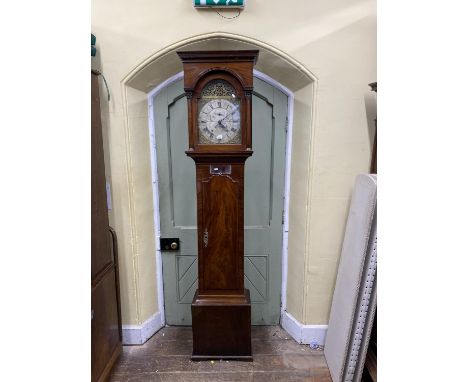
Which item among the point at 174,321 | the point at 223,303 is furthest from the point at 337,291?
the point at 174,321

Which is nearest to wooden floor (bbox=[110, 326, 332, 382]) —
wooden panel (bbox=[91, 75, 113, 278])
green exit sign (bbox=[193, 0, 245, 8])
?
wooden panel (bbox=[91, 75, 113, 278])

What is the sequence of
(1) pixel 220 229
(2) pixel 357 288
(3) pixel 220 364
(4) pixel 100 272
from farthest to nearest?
(3) pixel 220 364 < (1) pixel 220 229 < (4) pixel 100 272 < (2) pixel 357 288

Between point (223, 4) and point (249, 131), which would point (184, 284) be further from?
point (223, 4)

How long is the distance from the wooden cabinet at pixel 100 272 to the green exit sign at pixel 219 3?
68 cm

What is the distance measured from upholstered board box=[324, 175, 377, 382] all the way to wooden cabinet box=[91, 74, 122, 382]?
4.22 ft

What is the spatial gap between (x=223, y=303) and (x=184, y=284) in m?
0.48

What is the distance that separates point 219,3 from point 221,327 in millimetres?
1843

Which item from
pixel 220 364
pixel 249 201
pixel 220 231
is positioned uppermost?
pixel 249 201

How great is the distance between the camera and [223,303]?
6.44 feet

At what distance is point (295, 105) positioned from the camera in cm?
211

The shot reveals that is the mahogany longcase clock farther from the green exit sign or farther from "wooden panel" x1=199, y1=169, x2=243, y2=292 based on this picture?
the green exit sign

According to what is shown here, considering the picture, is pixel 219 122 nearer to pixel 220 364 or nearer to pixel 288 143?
pixel 288 143

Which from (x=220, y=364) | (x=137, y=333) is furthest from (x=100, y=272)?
(x=220, y=364)

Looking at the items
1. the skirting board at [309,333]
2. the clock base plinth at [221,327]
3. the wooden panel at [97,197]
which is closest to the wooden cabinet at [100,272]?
the wooden panel at [97,197]
